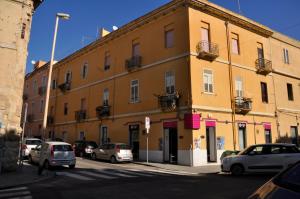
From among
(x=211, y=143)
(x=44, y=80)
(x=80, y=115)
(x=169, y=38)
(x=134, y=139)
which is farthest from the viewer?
(x=44, y=80)

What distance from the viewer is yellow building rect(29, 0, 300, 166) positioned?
67.8ft

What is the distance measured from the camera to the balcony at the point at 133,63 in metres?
24.7

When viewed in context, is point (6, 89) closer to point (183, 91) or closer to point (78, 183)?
point (78, 183)

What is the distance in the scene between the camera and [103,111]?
1105 inches

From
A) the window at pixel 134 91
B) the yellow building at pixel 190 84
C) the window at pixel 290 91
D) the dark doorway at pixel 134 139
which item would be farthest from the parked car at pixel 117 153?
the window at pixel 290 91

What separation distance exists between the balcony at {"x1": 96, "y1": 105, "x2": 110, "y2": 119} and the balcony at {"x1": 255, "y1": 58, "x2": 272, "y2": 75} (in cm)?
1465

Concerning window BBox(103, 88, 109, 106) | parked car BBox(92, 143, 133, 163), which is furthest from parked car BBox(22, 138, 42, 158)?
window BBox(103, 88, 109, 106)

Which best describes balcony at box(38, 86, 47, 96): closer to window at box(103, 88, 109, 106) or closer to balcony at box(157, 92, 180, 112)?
window at box(103, 88, 109, 106)

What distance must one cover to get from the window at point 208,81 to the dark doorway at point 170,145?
13.0 feet

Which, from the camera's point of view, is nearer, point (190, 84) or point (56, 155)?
point (56, 155)

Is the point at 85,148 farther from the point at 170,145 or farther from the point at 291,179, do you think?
the point at 291,179

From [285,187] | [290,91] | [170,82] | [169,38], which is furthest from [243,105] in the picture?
[285,187]

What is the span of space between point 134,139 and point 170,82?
243 inches

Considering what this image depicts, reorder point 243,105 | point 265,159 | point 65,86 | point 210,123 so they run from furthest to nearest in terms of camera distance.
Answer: point 65,86, point 243,105, point 210,123, point 265,159
